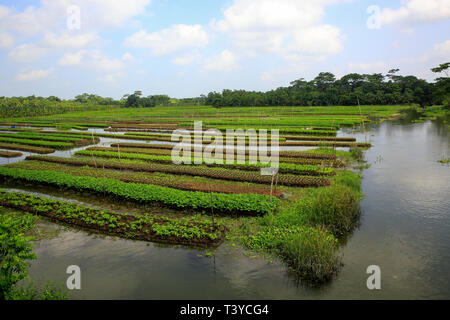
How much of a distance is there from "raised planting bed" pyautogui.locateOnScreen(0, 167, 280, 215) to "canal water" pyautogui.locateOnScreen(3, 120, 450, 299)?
261cm

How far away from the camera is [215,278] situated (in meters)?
8.22

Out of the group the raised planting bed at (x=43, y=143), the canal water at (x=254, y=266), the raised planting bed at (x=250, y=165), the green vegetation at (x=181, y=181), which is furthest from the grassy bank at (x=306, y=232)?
the raised planting bed at (x=43, y=143)

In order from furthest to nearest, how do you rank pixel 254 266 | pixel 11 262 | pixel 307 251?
1. pixel 254 266
2. pixel 307 251
3. pixel 11 262

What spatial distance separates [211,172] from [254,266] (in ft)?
33.2

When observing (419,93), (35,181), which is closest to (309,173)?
(35,181)

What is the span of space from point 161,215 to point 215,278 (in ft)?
16.0

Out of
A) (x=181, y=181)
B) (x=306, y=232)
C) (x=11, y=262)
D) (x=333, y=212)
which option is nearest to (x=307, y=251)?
(x=306, y=232)

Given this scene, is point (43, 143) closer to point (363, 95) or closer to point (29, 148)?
point (29, 148)

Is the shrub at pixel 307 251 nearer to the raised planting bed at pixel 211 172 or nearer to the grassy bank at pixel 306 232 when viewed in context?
the grassy bank at pixel 306 232

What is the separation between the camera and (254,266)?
8609 millimetres

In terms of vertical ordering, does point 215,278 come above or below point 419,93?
below

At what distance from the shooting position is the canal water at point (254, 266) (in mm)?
7637

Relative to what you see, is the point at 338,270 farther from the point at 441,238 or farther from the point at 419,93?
the point at 419,93
